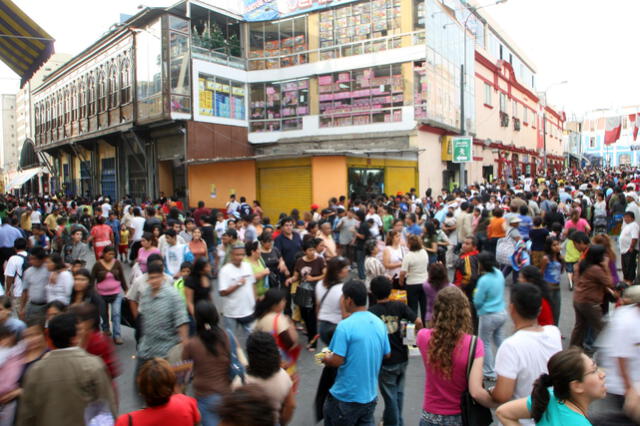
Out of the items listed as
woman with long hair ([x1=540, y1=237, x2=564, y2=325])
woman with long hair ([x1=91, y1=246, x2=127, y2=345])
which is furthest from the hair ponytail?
woman with long hair ([x1=91, y1=246, x2=127, y2=345])

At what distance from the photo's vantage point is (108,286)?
679 centimetres

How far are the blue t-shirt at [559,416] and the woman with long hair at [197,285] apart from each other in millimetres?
3760

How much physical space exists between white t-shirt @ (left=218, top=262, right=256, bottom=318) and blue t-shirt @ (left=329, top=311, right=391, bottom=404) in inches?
81.3

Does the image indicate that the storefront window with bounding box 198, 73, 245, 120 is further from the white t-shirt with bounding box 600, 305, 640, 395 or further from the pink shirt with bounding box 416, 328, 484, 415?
the white t-shirt with bounding box 600, 305, 640, 395

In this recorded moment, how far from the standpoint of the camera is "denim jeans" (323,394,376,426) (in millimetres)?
3596

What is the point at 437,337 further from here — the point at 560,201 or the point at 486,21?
the point at 486,21

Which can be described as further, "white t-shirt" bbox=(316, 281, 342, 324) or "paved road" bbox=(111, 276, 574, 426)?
"white t-shirt" bbox=(316, 281, 342, 324)

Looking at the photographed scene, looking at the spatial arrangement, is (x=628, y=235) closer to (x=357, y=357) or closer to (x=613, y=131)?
(x=357, y=357)

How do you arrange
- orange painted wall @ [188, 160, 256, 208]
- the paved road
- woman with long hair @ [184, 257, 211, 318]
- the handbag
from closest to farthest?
the paved road → woman with long hair @ [184, 257, 211, 318] → the handbag → orange painted wall @ [188, 160, 256, 208]

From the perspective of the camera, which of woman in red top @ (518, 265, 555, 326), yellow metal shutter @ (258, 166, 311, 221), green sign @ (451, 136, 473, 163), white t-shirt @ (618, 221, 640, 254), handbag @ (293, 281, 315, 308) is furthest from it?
yellow metal shutter @ (258, 166, 311, 221)

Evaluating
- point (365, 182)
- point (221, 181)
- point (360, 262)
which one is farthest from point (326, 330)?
point (221, 181)

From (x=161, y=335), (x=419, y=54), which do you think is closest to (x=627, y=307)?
(x=161, y=335)

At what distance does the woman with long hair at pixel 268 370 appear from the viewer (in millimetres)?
3049

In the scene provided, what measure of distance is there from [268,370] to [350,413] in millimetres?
920
